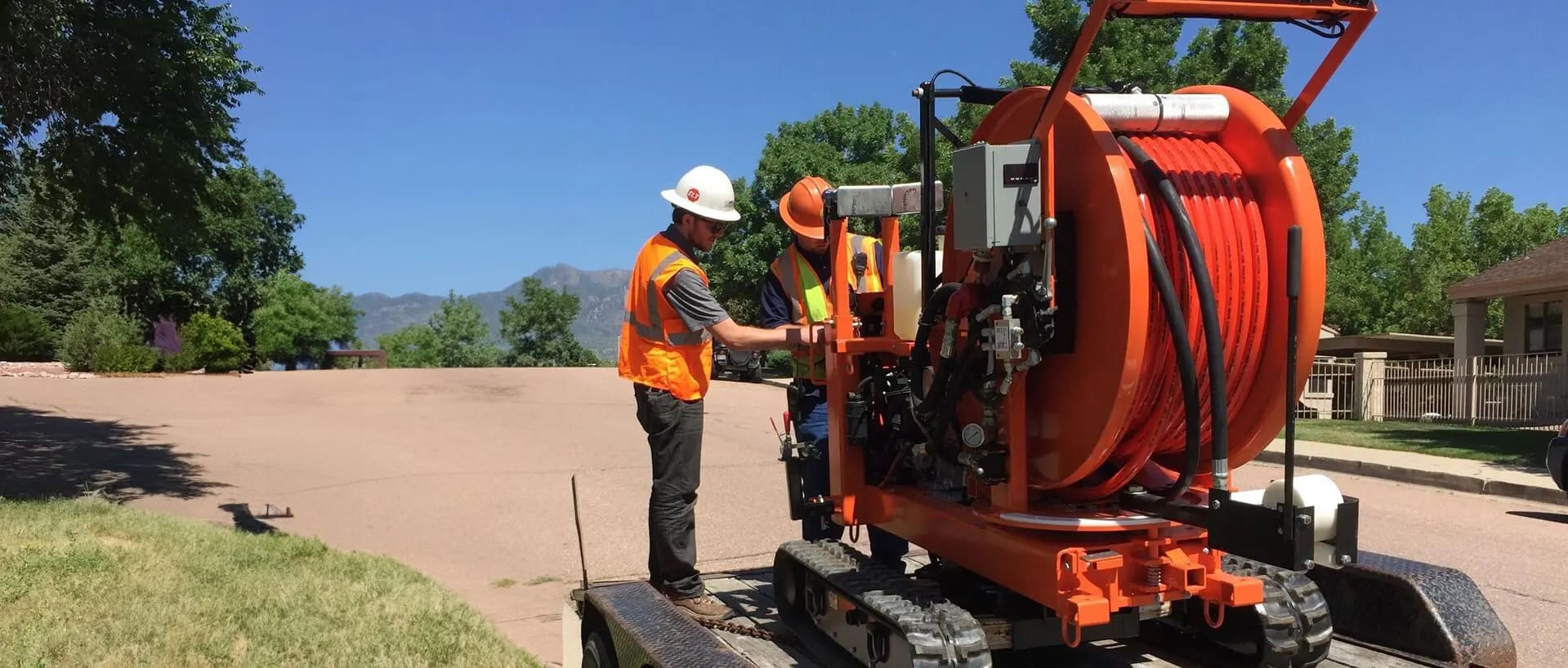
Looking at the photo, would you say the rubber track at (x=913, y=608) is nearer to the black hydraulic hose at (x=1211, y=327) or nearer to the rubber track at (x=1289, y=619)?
the black hydraulic hose at (x=1211, y=327)

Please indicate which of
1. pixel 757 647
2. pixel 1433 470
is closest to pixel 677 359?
pixel 757 647

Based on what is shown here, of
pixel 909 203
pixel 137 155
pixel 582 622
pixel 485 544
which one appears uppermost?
pixel 137 155

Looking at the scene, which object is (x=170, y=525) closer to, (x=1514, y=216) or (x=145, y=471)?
(x=145, y=471)

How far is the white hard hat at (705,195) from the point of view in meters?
4.62

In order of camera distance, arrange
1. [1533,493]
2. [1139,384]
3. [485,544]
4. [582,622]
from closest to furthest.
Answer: [1139,384] < [582,622] < [485,544] < [1533,493]

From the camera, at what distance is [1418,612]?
3672 mm

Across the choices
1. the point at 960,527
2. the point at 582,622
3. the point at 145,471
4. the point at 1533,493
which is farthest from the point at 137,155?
the point at 1533,493

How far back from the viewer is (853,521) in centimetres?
402

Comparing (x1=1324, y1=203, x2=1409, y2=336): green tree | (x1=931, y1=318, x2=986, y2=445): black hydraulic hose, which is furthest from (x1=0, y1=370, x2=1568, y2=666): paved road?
(x1=1324, y1=203, x2=1409, y2=336): green tree

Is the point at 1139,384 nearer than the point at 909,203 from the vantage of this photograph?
Yes

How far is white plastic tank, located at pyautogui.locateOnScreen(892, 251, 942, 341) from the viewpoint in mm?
3727

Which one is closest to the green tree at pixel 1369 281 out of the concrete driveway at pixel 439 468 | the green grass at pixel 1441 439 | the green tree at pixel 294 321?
the green grass at pixel 1441 439

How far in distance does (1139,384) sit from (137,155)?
407 inches

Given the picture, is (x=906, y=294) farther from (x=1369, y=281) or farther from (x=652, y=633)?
(x=1369, y=281)
